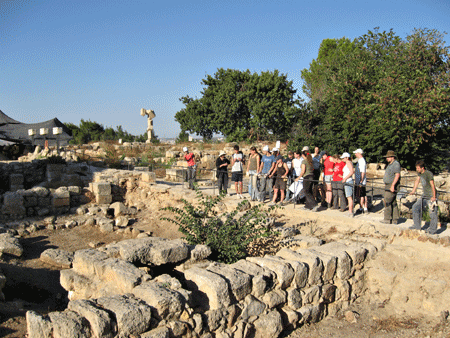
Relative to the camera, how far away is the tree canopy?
1703 centimetres

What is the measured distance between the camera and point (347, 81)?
19.8 metres

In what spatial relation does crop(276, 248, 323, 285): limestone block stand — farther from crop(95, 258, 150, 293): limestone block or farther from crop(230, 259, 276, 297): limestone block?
crop(95, 258, 150, 293): limestone block

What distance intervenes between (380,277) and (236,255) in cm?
233

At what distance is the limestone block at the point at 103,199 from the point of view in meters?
12.0

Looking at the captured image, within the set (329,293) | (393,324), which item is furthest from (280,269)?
(393,324)

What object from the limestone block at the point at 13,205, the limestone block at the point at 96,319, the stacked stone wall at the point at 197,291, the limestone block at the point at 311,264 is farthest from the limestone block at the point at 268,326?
the limestone block at the point at 13,205

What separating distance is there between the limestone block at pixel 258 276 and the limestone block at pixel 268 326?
11.1 inches

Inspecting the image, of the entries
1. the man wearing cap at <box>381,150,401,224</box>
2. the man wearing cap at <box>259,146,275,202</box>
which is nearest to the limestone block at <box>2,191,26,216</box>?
the man wearing cap at <box>259,146,275,202</box>

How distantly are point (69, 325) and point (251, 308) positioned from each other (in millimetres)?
2061

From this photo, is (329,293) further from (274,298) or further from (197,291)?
(197,291)

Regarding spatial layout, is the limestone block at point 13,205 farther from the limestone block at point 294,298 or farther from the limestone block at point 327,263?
the limestone block at point 294,298

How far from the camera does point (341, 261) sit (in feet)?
17.4

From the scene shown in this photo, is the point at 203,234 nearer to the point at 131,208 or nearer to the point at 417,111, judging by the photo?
the point at 131,208

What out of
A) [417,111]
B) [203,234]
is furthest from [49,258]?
[417,111]
